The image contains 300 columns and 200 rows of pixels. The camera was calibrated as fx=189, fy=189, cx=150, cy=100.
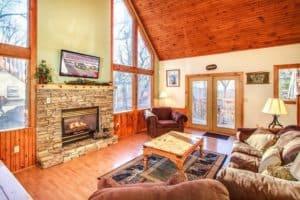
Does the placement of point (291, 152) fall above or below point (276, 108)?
below

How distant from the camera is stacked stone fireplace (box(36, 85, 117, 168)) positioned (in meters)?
3.54

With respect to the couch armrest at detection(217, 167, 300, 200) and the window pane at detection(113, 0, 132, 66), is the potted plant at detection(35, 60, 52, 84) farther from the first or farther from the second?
the couch armrest at detection(217, 167, 300, 200)

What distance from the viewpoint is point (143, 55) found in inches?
255

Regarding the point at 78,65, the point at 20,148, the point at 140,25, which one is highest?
the point at 140,25

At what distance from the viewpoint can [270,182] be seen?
1.31 m

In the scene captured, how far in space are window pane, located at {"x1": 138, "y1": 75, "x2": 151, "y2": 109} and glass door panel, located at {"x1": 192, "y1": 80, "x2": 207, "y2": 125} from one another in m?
1.57

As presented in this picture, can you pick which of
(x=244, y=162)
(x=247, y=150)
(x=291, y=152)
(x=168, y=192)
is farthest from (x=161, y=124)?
(x=168, y=192)

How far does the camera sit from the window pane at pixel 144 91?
6325mm

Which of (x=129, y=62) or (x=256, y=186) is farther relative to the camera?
(x=129, y=62)

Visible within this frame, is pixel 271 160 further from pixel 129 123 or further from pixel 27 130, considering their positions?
pixel 129 123

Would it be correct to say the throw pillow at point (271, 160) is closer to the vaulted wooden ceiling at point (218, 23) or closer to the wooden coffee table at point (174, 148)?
the wooden coffee table at point (174, 148)

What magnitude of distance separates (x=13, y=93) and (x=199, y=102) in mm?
5119

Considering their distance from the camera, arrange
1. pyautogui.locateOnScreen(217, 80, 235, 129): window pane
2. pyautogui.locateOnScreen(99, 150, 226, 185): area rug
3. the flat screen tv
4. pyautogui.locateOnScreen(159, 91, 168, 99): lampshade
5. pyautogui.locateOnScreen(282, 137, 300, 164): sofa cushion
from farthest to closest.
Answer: pyautogui.locateOnScreen(159, 91, 168, 99): lampshade
pyautogui.locateOnScreen(217, 80, 235, 129): window pane
the flat screen tv
pyautogui.locateOnScreen(99, 150, 226, 185): area rug
pyautogui.locateOnScreen(282, 137, 300, 164): sofa cushion

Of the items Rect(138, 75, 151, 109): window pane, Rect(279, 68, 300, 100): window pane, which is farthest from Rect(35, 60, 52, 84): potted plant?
Rect(279, 68, 300, 100): window pane
